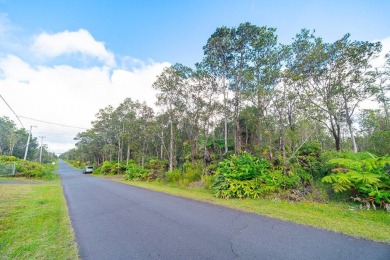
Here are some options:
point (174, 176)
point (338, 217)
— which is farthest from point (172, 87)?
point (338, 217)

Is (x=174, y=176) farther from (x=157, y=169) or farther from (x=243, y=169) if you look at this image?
(x=243, y=169)

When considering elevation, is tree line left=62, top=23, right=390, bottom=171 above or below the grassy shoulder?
above

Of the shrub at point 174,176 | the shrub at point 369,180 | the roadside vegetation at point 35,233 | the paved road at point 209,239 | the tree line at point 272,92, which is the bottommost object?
the roadside vegetation at point 35,233

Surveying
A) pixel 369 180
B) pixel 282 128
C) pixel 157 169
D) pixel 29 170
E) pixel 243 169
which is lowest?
pixel 29 170

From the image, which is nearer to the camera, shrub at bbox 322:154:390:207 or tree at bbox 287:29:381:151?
shrub at bbox 322:154:390:207

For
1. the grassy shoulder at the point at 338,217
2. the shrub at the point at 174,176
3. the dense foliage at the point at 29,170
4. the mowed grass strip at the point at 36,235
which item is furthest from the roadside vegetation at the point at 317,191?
the dense foliage at the point at 29,170

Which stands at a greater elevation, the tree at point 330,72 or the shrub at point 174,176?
the tree at point 330,72

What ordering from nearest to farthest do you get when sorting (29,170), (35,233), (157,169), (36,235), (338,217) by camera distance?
(36,235), (35,233), (338,217), (157,169), (29,170)

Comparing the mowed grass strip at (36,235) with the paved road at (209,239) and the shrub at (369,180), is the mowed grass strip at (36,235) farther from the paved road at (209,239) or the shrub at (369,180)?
the shrub at (369,180)

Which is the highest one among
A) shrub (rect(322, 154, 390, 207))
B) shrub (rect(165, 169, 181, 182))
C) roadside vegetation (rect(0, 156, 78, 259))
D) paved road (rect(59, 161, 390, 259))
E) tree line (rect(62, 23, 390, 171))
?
tree line (rect(62, 23, 390, 171))

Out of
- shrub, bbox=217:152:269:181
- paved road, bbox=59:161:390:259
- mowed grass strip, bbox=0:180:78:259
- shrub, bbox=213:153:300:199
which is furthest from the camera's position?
shrub, bbox=217:152:269:181

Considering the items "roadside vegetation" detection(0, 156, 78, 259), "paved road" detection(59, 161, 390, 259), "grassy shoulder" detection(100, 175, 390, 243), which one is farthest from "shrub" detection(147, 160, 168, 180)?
"paved road" detection(59, 161, 390, 259)

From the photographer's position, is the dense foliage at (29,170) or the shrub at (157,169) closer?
the shrub at (157,169)

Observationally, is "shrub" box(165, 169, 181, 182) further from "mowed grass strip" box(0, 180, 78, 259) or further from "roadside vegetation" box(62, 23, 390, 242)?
"mowed grass strip" box(0, 180, 78, 259)
